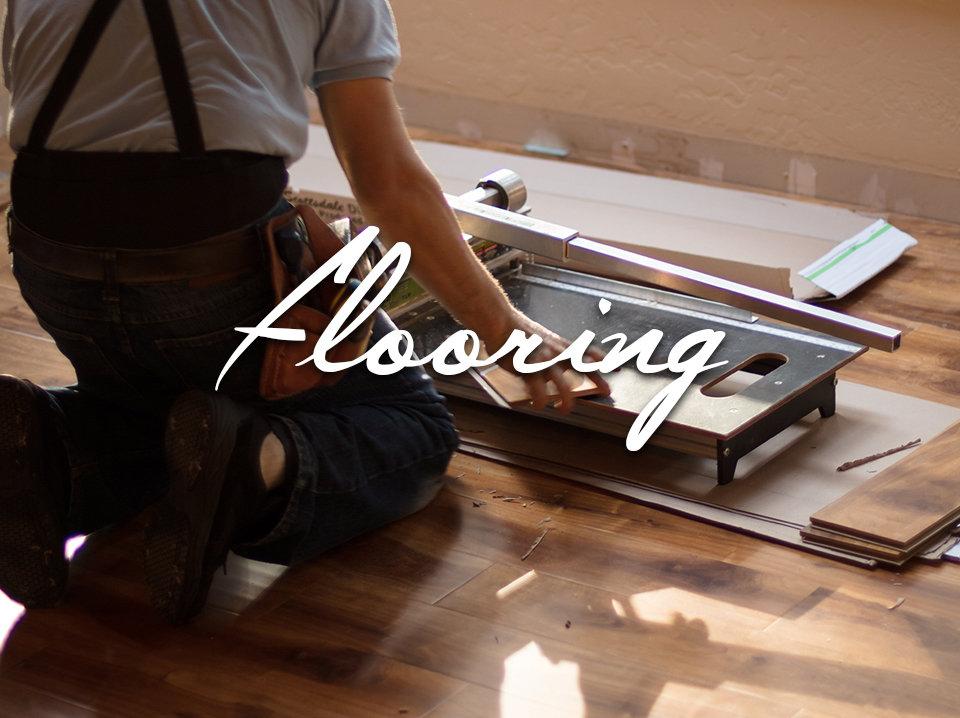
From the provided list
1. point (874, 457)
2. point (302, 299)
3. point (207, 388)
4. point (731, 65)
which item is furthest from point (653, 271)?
point (731, 65)

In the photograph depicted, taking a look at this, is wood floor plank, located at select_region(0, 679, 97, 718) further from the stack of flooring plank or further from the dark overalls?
the stack of flooring plank

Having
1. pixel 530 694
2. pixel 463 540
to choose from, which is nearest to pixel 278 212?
pixel 463 540

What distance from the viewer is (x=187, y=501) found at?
153 cm

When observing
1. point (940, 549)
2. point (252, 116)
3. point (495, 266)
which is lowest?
point (940, 549)

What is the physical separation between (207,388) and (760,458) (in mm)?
854

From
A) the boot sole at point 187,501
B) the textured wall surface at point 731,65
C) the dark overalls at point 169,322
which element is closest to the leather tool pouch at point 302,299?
the dark overalls at point 169,322

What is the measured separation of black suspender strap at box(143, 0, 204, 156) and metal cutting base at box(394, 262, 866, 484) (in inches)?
30.0

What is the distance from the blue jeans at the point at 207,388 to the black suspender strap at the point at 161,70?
18cm

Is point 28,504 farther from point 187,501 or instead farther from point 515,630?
point 515,630

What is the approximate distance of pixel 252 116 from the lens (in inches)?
58.8

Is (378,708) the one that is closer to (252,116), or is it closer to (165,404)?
(165,404)

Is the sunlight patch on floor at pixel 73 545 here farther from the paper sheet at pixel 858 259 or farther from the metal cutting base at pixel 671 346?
the paper sheet at pixel 858 259

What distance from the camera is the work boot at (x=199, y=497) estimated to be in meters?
1.52

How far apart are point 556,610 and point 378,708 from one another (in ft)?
0.95
